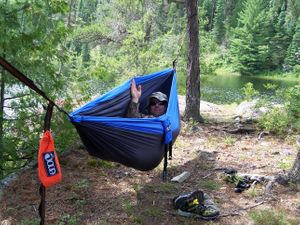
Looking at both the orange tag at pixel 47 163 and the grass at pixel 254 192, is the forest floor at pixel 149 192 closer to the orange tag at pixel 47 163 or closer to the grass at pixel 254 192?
the grass at pixel 254 192

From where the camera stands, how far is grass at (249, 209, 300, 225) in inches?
106

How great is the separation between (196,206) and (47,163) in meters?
1.27

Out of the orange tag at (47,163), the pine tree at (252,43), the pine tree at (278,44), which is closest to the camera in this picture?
the orange tag at (47,163)

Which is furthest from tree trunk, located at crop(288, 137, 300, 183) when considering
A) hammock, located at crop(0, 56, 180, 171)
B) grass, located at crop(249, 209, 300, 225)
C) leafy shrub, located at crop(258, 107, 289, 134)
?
leafy shrub, located at crop(258, 107, 289, 134)

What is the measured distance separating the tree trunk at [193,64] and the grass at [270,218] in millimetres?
3259

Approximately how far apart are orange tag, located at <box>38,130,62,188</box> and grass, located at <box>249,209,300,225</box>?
4.91ft

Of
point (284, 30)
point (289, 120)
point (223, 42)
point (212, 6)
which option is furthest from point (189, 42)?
point (212, 6)

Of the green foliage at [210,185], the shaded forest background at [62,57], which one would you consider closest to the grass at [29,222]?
the shaded forest background at [62,57]

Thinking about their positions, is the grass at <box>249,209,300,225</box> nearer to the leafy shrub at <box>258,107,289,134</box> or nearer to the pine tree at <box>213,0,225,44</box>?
the leafy shrub at <box>258,107,289,134</box>

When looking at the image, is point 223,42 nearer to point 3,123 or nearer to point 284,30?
point 284,30

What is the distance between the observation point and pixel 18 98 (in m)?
3.64

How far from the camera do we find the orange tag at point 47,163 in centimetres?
212

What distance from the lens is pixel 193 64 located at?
230 inches

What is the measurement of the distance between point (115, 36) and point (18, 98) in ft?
25.4
